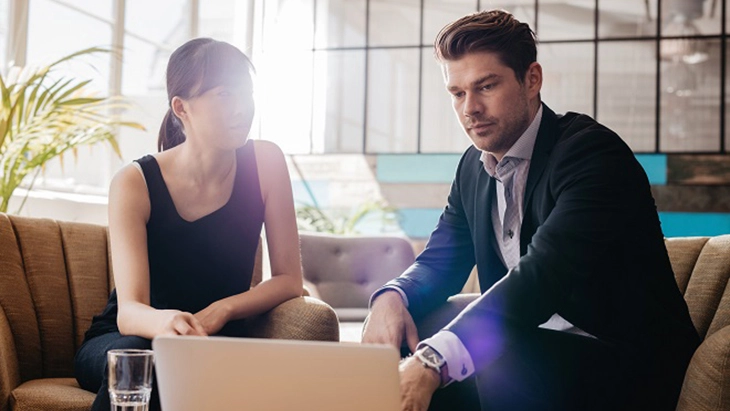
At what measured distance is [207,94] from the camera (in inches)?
74.7

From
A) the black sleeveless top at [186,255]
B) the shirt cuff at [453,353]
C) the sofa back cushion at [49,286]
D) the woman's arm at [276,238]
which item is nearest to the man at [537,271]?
the shirt cuff at [453,353]

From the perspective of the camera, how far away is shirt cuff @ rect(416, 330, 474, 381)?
4.13 ft

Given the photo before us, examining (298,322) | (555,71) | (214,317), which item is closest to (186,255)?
(214,317)

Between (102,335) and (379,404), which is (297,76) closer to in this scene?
(102,335)

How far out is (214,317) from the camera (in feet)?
5.91

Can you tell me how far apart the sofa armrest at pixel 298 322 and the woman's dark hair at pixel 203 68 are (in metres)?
0.54

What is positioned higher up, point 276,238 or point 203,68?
point 203,68

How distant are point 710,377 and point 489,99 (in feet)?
2.24

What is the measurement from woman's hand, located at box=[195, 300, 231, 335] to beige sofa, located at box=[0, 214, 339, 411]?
0.14 metres

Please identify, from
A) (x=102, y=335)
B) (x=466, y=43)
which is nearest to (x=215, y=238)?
(x=102, y=335)

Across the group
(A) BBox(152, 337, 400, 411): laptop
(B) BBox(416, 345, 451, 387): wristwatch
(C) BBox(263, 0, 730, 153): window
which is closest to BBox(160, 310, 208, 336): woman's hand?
(B) BBox(416, 345, 451, 387): wristwatch

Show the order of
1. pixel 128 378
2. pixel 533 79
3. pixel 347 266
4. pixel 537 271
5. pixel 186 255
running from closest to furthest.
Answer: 1. pixel 128 378
2. pixel 537 271
3. pixel 533 79
4. pixel 186 255
5. pixel 347 266

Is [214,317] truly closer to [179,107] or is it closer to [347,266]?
[179,107]

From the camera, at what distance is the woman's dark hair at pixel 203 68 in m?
1.90
